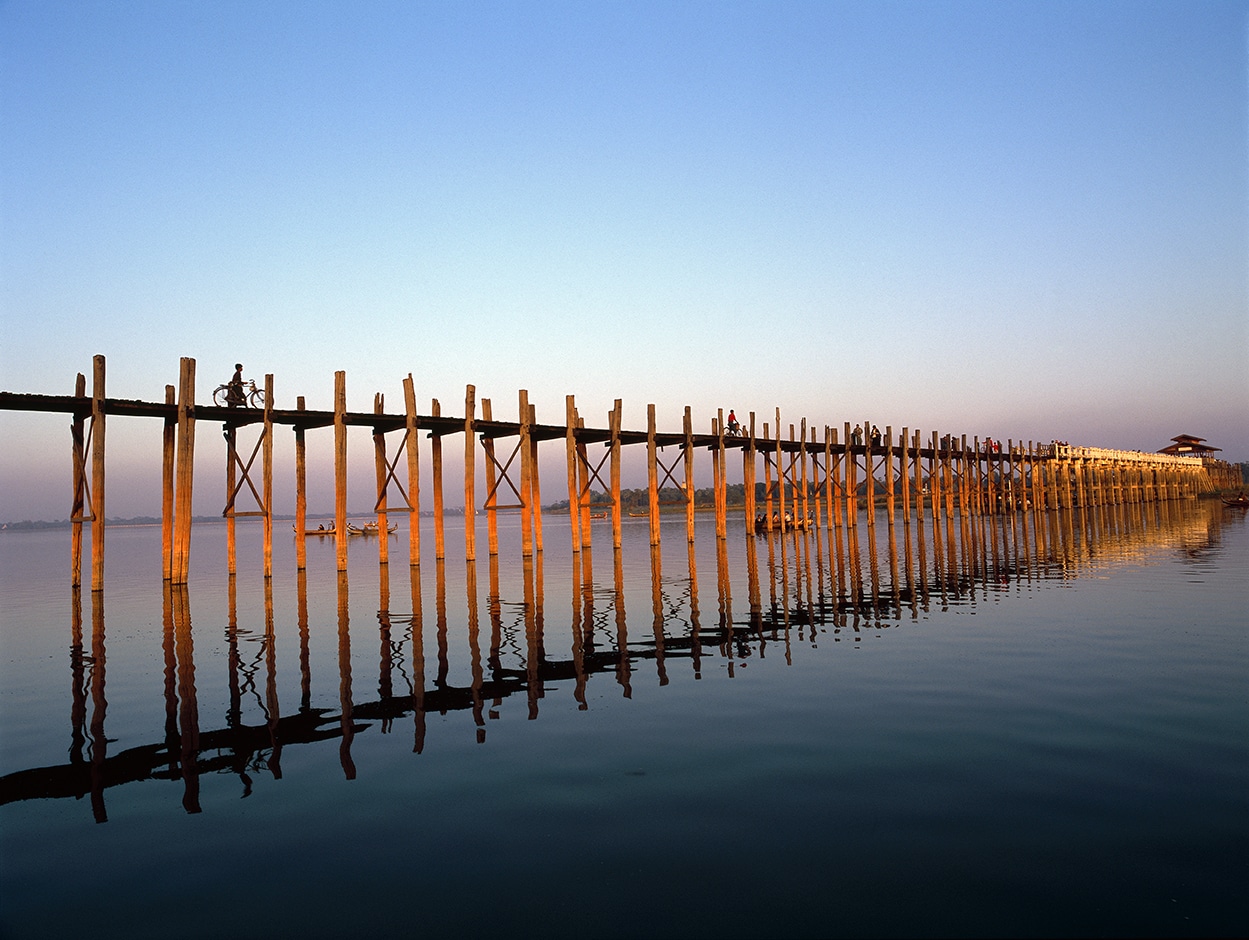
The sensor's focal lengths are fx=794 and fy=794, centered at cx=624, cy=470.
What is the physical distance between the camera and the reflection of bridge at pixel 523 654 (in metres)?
7.00

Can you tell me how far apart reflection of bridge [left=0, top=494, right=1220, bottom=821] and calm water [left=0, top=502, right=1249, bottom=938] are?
0.07 meters

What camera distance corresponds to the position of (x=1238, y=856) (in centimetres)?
432

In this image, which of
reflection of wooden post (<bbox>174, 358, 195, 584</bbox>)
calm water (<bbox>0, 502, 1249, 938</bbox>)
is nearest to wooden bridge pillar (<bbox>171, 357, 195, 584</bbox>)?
reflection of wooden post (<bbox>174, 358, 195, 584</bbox>)

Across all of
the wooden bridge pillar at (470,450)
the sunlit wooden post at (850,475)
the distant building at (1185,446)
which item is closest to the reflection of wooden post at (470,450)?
the wooden bridge pillar at (470,450)

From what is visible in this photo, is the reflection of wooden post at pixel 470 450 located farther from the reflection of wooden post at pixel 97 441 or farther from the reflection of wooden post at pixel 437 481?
the reflection of wooden post at pixel 97 441

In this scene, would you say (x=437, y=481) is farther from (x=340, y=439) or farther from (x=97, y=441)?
(x=97, y=441)

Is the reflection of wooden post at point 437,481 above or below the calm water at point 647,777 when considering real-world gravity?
above

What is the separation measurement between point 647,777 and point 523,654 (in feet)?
18.6

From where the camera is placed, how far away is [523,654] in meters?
11.4

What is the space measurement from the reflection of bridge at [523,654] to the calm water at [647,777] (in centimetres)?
7

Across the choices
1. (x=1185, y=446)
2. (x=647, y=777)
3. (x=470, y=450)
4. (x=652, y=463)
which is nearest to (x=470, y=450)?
(x=470, y=450)

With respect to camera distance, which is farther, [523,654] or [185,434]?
[185,434]

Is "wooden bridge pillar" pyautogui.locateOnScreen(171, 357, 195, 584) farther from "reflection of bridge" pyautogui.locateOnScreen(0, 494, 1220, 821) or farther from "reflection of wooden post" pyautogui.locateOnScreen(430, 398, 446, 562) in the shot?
"reflection of wooden post" pyautogui.locateOnScreen(430, 398, 446, 562)

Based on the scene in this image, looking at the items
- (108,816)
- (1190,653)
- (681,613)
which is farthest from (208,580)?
(1190,653)
